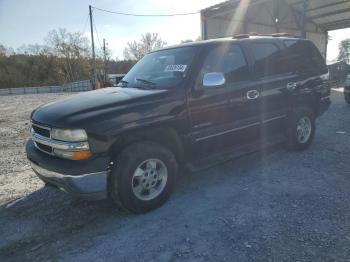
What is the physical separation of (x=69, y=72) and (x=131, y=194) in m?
59.0

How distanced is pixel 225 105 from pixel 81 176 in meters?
2.08

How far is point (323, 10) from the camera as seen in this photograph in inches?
955

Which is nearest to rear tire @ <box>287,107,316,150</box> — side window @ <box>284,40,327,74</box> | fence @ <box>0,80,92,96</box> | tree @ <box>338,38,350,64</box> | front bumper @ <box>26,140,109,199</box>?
side window @ <box>284,40,327,74</box>

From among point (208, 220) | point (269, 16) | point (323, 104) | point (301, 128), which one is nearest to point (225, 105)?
point (208, 220)

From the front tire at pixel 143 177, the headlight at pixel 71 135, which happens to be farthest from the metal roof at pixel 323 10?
the headlight at pixel 71 135

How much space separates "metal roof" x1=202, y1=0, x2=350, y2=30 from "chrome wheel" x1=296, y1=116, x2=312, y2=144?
16.1 metres

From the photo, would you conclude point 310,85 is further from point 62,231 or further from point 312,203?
point 62,231

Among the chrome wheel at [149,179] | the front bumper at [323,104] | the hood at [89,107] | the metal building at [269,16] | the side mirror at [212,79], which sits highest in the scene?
the metal building at [269,16]

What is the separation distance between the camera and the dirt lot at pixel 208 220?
2.92 m

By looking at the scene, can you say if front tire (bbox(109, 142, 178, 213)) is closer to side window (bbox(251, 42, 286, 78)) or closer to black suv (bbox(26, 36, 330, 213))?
black suv (bbox(26, 36, 330, 213))

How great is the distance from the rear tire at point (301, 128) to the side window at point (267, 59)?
85cm

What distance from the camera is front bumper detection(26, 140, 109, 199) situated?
10.4 ft

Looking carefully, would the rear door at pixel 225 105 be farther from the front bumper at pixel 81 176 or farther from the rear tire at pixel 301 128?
the front bumper at pixel 81 176

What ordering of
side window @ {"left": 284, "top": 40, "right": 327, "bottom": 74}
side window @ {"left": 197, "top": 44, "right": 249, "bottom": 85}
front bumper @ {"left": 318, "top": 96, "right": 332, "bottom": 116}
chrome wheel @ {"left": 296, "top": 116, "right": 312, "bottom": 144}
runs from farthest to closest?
front bumper @ {"left": 318, "top": 96, "right": 332, "bottom": 116}, chrome wheel @ {"left": 296, "top": 116, "right": 312, "bottom": 144}, side window @ {"left": 284, "top": 40, "right": 327, "bottom": 74}, side window @ {"left": 197, "top": 44, "right": 249, "bottom": 85}
